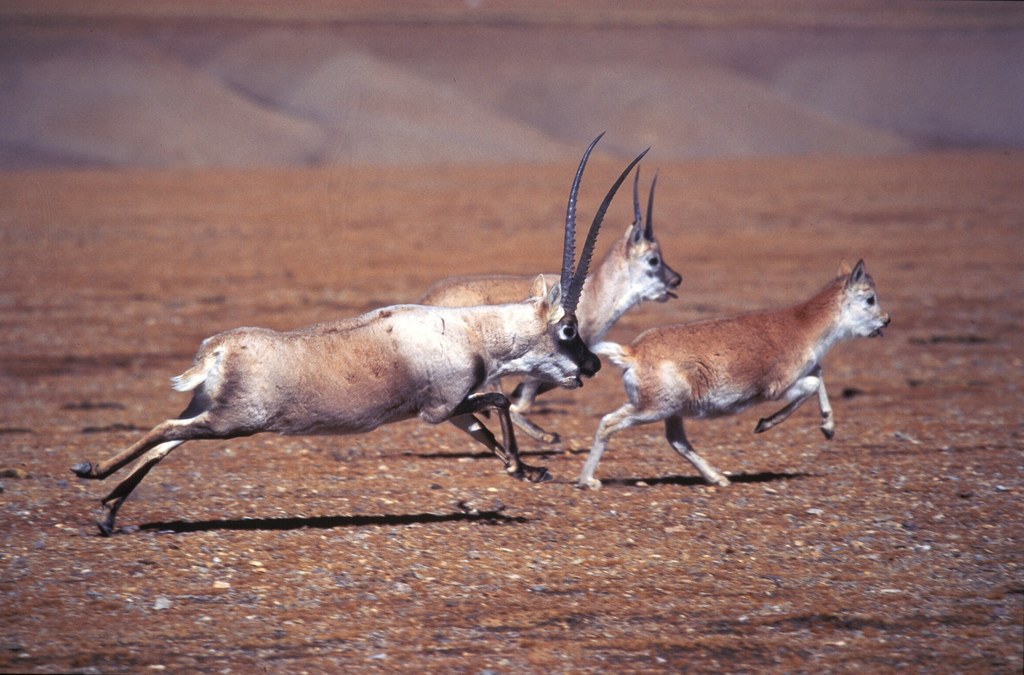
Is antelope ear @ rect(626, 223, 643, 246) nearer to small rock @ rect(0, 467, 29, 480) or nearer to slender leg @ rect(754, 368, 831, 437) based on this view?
slender leg @ rect(754, 368, 831, 437)

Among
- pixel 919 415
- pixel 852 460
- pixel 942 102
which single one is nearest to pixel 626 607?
pixel 852 460

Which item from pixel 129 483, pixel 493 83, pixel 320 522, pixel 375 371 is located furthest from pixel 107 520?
pixel 493 83

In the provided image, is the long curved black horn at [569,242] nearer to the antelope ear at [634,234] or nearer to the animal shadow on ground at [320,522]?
the animal shadow on ground at [320,522]

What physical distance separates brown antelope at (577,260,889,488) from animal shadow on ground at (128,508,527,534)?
94cm

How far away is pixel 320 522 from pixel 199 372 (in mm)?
1539

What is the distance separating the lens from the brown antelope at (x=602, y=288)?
1052cm

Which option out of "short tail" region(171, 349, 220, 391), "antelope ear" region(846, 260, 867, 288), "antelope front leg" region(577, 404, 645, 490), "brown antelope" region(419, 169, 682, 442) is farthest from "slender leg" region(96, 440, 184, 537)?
"antelope ear" region(846, 260, 867, 288)

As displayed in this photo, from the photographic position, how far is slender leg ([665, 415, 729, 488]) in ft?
30.8

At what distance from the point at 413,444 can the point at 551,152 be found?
43533 millimetres

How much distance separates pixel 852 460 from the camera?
1039 cm

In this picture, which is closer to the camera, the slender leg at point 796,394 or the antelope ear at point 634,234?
the slender leg at point 796,394

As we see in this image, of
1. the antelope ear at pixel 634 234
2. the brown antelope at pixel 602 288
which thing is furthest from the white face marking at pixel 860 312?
the antelope ear at pixel 634 234

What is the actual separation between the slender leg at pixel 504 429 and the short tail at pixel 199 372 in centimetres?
149

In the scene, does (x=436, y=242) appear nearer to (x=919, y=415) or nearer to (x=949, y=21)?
(x=919, y=415)
